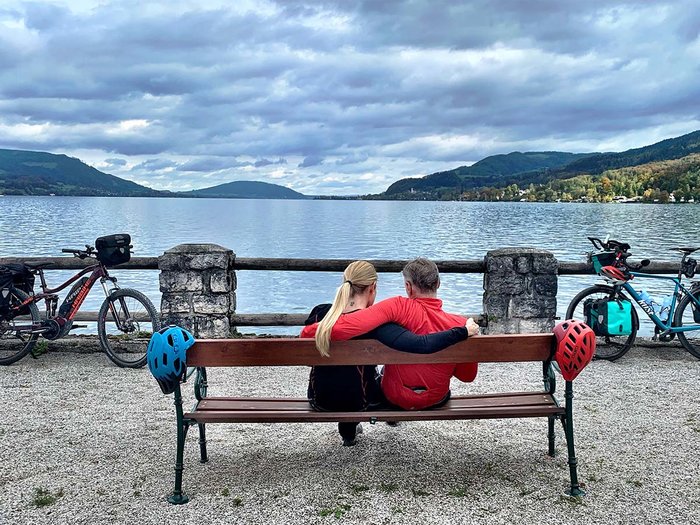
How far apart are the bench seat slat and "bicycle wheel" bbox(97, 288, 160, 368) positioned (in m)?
3.24

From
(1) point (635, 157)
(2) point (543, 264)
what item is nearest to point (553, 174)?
(1) point (635, 157)

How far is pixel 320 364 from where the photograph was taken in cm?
367

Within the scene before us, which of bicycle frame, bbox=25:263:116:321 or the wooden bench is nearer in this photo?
the wooden bench

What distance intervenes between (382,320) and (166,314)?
4.90 m

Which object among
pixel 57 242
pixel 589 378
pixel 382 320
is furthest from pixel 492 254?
pixel 57 242

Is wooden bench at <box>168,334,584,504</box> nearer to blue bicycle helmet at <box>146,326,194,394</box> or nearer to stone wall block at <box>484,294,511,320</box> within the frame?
blue bicycle helmet at <box>146,326,194,394</box>

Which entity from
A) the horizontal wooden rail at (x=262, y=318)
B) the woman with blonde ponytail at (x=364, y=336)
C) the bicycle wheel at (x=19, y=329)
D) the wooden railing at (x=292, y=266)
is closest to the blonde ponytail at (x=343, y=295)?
the woman with blonde ponytail at (x=364, y=336)

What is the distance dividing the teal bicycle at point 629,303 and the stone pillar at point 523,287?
20.5 inches

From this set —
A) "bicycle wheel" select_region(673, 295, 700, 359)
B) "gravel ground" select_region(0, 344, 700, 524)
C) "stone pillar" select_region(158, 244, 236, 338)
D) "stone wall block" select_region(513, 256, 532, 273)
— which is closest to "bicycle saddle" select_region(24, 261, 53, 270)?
"stone pillar" select_region(158, 244, 236, 338)

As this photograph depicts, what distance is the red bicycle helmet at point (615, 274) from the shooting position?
23.3ft

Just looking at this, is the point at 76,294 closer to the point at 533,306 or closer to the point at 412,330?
the point at 412,330

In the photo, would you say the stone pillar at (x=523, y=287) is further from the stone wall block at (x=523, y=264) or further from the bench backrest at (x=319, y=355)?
the bench backrest at (x=319, y=355)

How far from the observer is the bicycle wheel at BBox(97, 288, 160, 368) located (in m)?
6.99

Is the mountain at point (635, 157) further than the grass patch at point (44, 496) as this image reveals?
Yes
